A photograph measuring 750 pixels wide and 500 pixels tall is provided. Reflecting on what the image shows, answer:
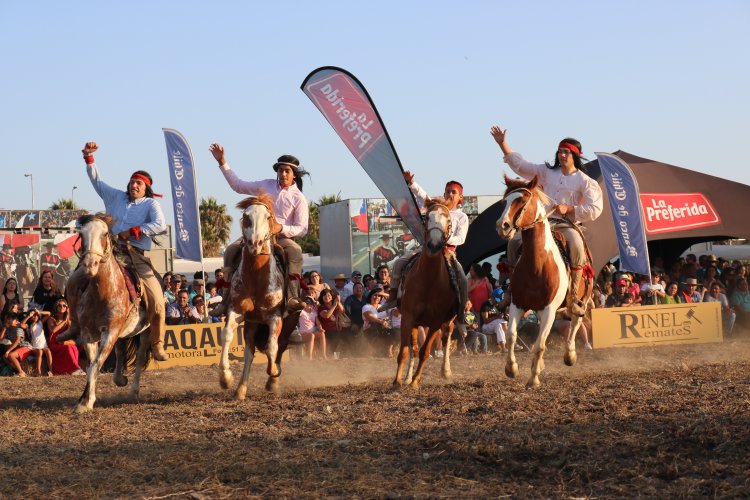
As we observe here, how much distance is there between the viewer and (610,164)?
61.4 feet

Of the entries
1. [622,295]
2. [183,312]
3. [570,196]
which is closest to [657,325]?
[622,295]

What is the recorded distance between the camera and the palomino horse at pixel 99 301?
30.2ft

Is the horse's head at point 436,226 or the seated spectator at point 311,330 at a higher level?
the horse's head at point 436,226

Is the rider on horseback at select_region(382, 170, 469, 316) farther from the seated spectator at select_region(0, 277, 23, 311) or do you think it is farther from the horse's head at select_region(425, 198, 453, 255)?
the seated spectator at select_region(0, 277, 23, 311)

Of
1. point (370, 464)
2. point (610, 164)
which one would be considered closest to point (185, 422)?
point (370, 464)

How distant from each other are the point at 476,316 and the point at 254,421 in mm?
9567

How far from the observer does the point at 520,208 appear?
384 inches

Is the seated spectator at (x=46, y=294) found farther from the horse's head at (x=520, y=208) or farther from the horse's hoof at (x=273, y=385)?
the horse's head at (x=520, y=208)

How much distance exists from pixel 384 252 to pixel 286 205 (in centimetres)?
1922

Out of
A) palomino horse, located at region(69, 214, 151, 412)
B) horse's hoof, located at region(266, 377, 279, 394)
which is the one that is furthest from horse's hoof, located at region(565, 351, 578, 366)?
palomino horse, located at region(69, 214, 151, 412)

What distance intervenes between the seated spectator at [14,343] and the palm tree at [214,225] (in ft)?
147

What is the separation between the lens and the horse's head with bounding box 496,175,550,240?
953 cm

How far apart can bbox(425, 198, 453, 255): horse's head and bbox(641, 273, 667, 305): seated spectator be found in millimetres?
9271

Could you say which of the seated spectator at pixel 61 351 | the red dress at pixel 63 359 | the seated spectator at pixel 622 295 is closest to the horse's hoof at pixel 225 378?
the seated spectator at pixel 61 351
